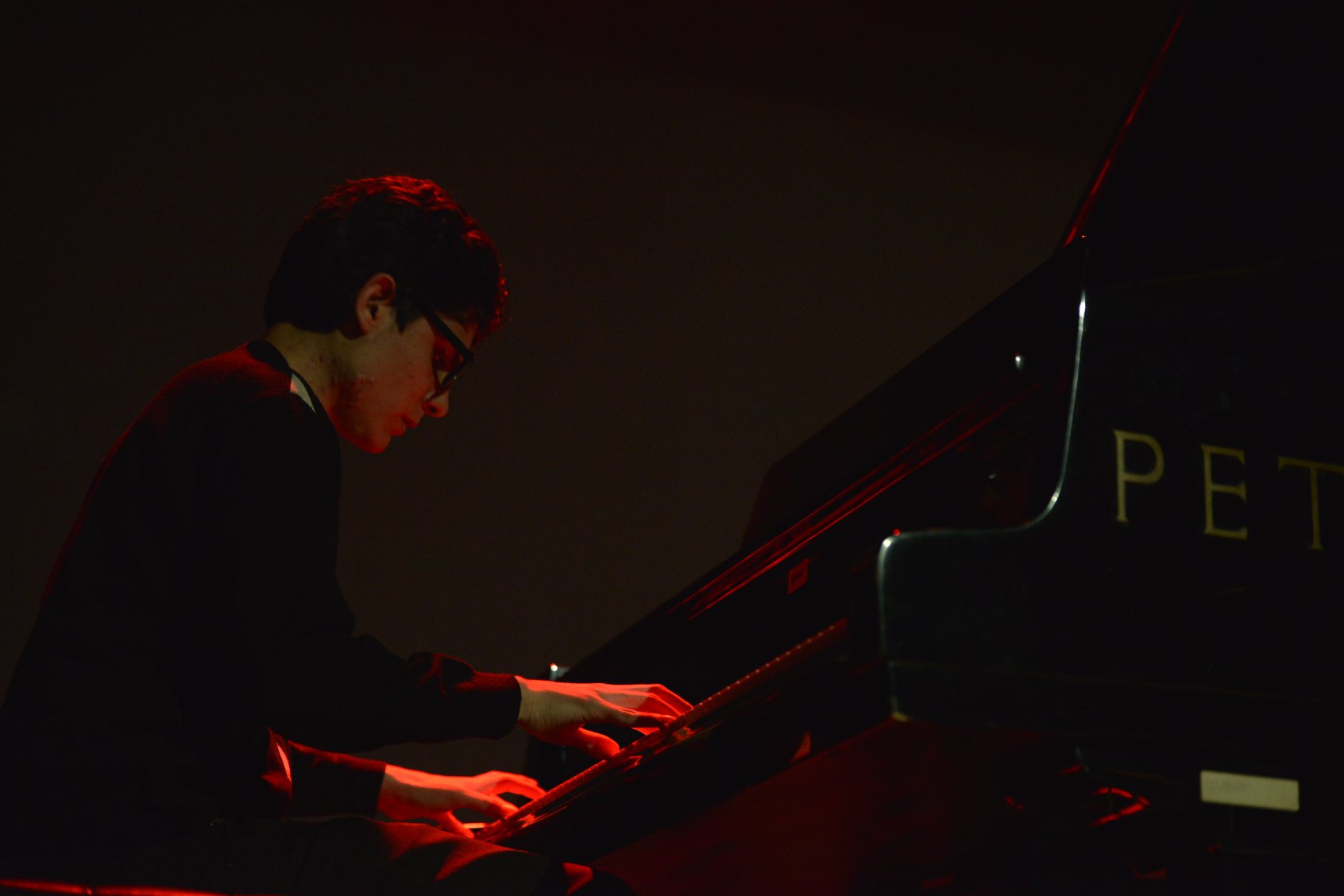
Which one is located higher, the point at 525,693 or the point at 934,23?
the point at 934,23

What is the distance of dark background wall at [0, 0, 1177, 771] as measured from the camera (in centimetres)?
342

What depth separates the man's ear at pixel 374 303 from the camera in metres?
1.71

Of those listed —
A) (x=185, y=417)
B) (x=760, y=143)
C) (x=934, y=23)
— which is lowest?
(x=185, y=417)

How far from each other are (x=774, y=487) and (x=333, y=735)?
4.38 ft

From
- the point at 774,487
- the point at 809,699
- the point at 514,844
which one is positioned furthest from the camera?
the point at 774,487

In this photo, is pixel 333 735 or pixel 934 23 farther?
pixel 934 23

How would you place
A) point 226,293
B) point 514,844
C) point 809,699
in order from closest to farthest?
point 809,699
point 514,844
point 226,293

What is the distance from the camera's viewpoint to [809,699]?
4.07 ft


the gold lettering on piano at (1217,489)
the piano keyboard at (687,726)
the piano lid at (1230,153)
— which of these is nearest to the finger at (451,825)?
the piano keyboard at (687,726)

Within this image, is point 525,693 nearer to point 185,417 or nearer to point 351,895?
point 351,895

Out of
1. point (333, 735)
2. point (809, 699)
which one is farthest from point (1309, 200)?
point (333, 735)

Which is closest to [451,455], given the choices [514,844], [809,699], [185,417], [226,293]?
[226,293]

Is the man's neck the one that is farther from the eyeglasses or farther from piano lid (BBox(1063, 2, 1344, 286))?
piano lid (BBox(1063, 2, 1344, 286))

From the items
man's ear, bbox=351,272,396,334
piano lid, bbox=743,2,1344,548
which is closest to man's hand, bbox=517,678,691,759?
man's ear, bbox=351,272,396,334
